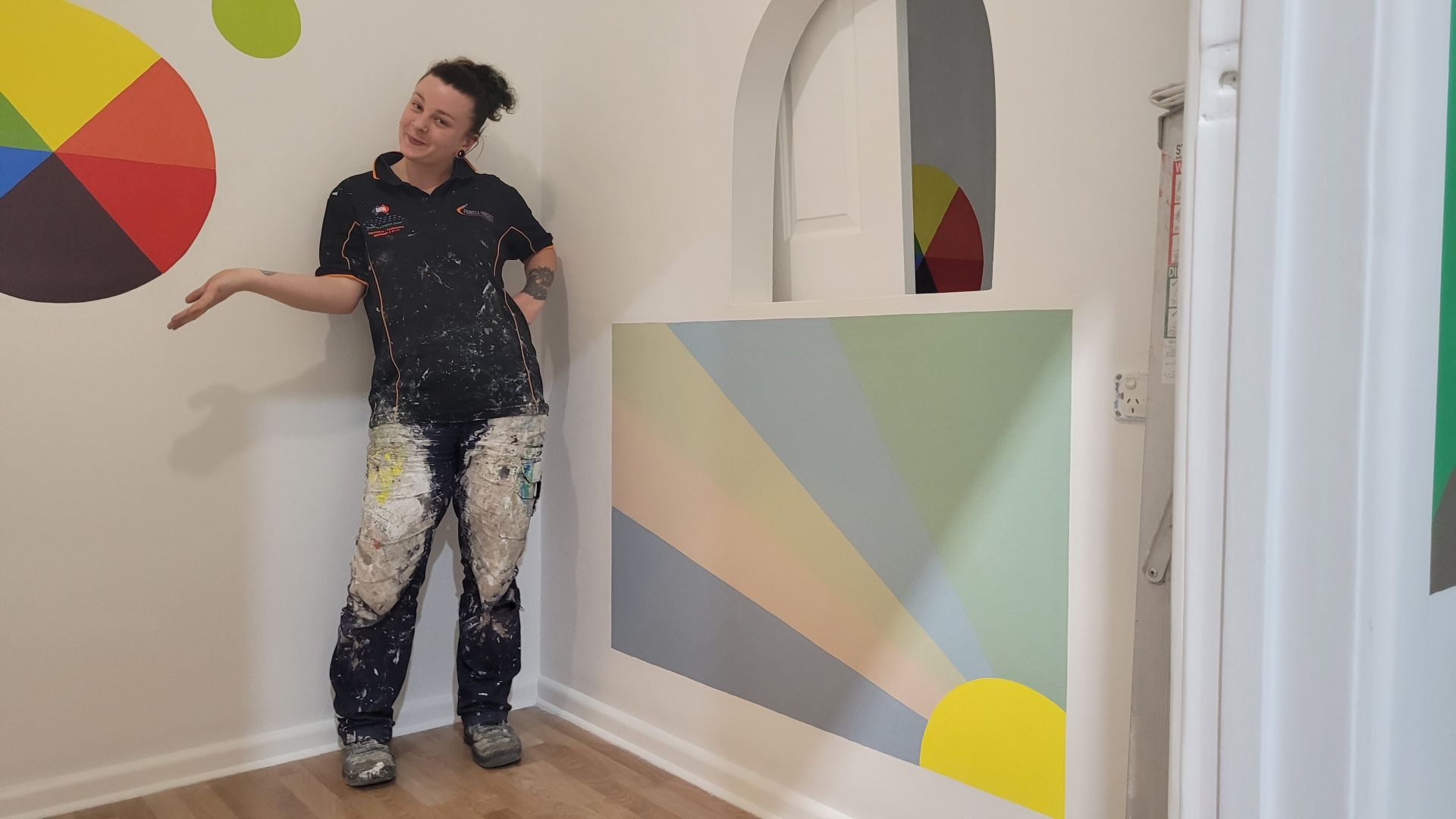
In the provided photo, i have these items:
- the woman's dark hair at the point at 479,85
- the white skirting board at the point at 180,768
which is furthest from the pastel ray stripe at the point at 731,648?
the woman's dark hair at the point at 479,85

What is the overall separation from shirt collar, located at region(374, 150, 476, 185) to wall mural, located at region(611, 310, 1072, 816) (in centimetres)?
55

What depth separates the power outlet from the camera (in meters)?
1.52

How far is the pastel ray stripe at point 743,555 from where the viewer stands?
1919mm

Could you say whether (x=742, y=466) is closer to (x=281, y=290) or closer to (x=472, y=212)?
(x=472, y=212)

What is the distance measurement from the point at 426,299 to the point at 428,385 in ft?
0.66

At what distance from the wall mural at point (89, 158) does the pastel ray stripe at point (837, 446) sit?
124 cm

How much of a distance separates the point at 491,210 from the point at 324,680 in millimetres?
1241

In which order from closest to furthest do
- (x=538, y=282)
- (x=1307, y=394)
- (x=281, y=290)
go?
(x=1307, y=394) < (x=281, y=290) < (x=538, y=282)

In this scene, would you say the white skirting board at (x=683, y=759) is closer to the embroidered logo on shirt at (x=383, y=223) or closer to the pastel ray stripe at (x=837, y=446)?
the pastel ray stripe at (x=837, y=446)

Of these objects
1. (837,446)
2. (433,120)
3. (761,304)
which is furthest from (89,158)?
(837,446)

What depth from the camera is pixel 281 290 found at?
2.14m

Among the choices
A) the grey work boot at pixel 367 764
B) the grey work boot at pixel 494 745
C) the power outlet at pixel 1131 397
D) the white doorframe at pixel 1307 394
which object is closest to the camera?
the white doorframe at pixel 1307 394

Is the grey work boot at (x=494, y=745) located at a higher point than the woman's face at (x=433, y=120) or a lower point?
lower

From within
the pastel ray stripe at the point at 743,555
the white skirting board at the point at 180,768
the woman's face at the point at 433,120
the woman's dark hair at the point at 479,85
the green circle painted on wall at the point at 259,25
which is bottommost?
the white skirting board at the point at 180,768
